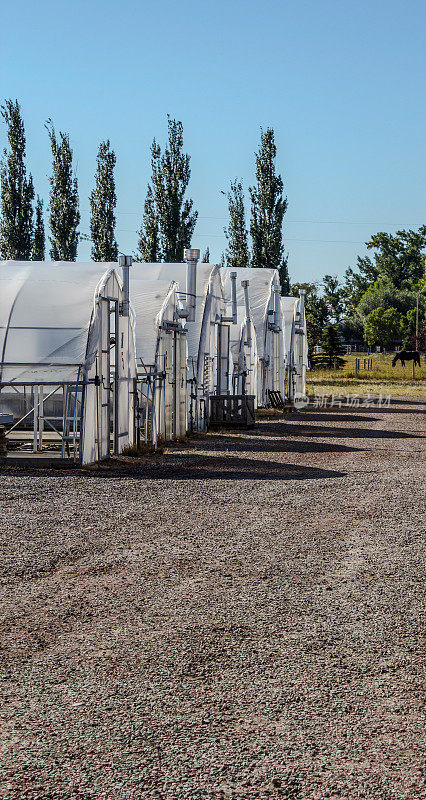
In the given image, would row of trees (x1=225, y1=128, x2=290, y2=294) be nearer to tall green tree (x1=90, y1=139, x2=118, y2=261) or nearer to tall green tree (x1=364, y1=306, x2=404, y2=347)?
tall green tree (x1=90, y1=139, x2=118, y2=261)

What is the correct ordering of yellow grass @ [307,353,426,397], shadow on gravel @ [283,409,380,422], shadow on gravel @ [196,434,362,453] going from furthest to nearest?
1. yellow grass @ [307,353,426,397]
2. shadow on gravel @ [283,409,380,422]
3. shadow on gravel @ [196,434,362,453]

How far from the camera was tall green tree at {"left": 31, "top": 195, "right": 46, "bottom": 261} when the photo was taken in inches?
1793

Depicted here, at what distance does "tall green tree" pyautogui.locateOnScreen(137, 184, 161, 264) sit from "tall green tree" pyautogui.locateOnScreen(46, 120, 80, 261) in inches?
131

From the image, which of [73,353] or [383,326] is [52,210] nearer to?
[73,353]

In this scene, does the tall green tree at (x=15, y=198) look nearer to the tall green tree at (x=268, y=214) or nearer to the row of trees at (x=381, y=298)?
the tall green tree at (x=268, y=214)

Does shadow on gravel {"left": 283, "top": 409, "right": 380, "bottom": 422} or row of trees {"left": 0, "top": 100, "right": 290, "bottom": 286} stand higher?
row of trees {"left": 0, "top": 100, "right": 290, "bottom": 286}

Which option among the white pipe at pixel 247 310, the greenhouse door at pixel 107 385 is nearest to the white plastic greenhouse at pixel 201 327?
the white pipe at pixel 247 310

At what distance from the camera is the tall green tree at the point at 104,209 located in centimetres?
4822

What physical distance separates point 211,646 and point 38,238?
41742mm

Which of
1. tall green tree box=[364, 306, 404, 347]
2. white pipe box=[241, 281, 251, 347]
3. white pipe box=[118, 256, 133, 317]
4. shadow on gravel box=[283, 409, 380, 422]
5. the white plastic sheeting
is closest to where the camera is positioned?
white pipe box=[118, 256, 133, 317]

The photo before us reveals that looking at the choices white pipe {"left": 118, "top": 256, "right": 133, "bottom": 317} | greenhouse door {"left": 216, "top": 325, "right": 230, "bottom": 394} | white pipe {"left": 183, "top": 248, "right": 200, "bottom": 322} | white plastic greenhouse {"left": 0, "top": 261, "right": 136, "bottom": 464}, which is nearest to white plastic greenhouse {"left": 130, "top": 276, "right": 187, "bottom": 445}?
white pipe {"left": 183, "top": 248, "right": 200, "bottom": 322}

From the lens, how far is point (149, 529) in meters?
10.0

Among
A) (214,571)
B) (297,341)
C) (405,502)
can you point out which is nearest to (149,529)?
(214,571)

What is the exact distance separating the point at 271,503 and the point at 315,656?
6.19m
